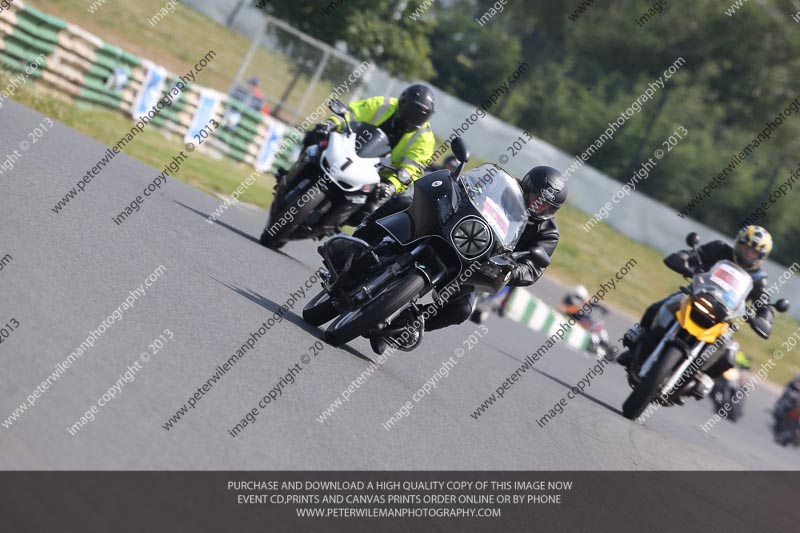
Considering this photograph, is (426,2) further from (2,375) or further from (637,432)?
(2,375)

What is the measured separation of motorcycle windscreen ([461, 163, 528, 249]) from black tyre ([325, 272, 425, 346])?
1.95 ft

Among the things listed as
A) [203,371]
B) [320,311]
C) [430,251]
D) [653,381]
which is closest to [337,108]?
[320,311]

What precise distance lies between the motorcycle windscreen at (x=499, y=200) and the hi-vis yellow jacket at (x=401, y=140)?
2.77 m

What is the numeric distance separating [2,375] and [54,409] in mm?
283

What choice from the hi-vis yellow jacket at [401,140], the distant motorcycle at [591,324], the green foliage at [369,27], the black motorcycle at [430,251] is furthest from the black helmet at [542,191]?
the green foliage at [369,27]

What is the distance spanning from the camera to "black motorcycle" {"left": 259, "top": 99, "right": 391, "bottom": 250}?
11.2m

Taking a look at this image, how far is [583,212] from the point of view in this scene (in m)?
39.1

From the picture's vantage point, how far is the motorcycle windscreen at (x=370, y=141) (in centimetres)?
1118

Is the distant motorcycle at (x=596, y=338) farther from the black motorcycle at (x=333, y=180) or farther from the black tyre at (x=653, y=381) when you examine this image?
the black motorcycle at (x=333, y=180)

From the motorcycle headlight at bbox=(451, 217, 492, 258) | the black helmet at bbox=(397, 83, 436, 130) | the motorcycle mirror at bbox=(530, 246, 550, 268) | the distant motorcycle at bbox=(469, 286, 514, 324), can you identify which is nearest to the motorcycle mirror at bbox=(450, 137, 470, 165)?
the motorcycle headlight at bbox=(451, 217, 492, 258)

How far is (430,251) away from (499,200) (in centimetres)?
57

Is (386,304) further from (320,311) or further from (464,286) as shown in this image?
(320,311)

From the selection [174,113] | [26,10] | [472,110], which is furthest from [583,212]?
[26,10]
